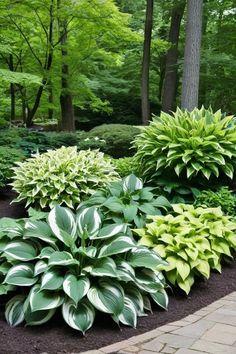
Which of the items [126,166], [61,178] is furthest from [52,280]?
[126,166]

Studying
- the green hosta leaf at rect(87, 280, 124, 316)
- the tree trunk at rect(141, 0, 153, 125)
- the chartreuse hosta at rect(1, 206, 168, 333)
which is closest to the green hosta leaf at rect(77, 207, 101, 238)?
the chartreuse hosta at rect(1, 206, 168, 333)

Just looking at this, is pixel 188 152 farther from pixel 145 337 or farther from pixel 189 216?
pixel 145 337

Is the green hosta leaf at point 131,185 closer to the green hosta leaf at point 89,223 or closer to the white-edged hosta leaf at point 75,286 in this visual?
the green hosta leaf at point 89,223

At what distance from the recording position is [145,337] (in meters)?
2.64

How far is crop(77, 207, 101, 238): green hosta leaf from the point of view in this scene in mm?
3162

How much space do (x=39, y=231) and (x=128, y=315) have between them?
89 centimetres

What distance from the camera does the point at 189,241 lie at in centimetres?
350

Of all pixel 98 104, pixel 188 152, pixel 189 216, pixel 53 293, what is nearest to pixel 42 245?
pixel 53 293

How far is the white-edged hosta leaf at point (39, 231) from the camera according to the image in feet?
10.1

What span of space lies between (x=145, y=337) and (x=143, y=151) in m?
2.97

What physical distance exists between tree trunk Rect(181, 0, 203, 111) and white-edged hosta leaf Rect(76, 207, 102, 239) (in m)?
5.36

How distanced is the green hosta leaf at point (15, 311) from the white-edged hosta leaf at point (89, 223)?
61 cm

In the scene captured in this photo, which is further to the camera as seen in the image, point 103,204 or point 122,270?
point 103,204

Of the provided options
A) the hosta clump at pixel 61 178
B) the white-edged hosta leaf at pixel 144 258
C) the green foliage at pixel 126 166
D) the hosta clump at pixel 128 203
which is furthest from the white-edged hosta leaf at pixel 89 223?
the green foliage at pixel 126 166
